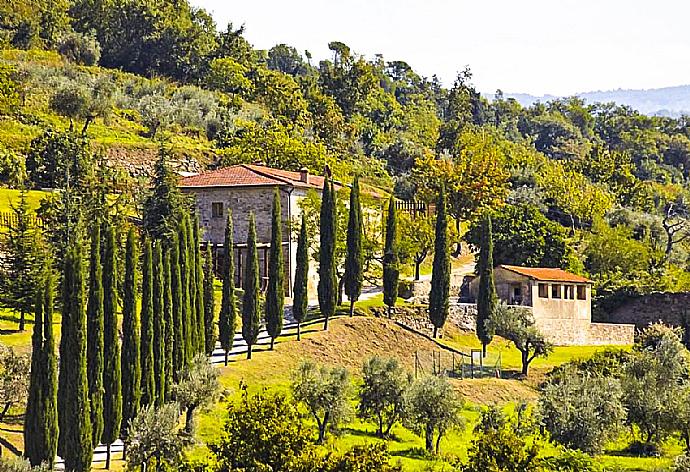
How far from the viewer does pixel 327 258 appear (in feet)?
155

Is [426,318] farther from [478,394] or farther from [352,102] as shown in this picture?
[352,102]

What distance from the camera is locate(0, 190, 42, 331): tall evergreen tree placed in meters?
37.1

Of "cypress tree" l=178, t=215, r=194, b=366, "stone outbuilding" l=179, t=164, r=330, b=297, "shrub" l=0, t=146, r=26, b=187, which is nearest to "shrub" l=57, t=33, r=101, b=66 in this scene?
"shrub" l=0, t=146, r=26, b=187

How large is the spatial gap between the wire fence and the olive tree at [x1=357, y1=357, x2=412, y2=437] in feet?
28.0

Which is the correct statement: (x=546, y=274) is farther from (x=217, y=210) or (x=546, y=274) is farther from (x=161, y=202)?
(x=161, y=202)

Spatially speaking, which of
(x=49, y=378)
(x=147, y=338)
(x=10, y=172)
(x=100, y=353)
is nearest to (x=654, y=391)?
(x=147, y=338)

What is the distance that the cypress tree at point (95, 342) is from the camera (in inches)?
1090

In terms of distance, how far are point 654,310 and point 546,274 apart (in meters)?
8.78

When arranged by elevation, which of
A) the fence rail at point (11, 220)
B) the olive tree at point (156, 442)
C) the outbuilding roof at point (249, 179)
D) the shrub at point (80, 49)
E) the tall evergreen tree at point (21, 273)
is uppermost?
the shrub at point (80, 49)

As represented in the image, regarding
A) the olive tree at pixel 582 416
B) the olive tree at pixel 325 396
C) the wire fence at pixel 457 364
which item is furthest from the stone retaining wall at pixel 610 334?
the olive tree at pixel 325 396

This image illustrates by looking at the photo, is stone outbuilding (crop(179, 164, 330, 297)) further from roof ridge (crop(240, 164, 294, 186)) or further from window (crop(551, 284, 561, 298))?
window (crop(551, 284, 561, 298))

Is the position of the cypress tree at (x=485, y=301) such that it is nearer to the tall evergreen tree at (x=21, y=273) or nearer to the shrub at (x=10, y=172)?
the tall evergreen tree at (x=21, y=273)

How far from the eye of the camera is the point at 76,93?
7312 centimetres

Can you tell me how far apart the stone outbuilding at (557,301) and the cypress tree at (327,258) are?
532 inches
